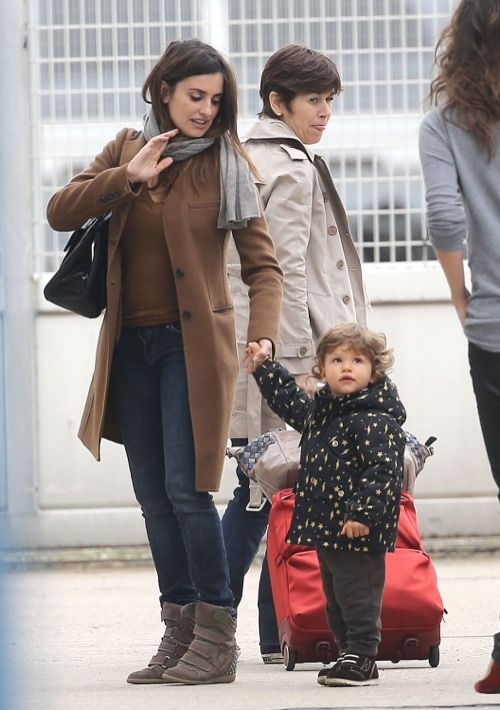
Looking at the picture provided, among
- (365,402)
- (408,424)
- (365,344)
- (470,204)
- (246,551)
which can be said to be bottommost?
(408,424)

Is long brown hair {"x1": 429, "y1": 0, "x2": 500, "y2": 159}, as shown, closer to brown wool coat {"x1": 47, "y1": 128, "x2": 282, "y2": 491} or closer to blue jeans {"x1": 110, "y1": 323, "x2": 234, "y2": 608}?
brown wool coat {"x1": 47, "y1": 128, "x2": 282, "y2": 491}

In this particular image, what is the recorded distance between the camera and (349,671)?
393 cm

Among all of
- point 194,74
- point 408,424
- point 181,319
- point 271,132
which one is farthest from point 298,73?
point 408,424

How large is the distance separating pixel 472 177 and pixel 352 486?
2.73 feet

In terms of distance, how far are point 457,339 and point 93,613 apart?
244cm

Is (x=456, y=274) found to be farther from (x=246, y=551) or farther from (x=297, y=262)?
(x=246, y=551)

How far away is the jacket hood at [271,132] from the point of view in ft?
15.3

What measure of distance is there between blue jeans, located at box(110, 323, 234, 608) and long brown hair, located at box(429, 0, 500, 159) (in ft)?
3.29

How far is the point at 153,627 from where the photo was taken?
18.9ft

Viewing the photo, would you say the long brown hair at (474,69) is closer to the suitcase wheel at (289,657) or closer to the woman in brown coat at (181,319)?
the woman in brown coat at (181,319)

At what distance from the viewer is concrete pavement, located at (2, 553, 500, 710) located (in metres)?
1.98

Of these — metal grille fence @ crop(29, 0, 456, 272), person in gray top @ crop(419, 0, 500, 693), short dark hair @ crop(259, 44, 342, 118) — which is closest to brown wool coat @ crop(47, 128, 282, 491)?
short dark hair @ crop(259, 44, 342, 118)

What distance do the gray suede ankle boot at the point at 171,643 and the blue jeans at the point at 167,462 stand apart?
0.17ft

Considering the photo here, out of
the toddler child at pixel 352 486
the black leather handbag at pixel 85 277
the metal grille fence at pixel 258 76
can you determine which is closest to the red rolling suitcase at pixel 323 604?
the toddler child at pixel 352 486
